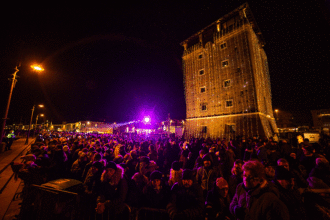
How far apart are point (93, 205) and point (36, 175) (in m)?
2.73

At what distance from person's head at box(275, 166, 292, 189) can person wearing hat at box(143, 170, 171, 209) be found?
6.79ft

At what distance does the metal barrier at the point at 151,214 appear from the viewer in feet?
9.36

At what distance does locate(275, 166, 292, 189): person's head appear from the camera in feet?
7.57

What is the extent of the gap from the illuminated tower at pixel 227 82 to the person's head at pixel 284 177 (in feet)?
60.8

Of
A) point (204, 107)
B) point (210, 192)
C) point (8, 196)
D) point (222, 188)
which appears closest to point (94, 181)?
point (210, 192)

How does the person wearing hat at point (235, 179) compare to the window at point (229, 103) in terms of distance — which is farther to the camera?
the window at point (229, 103)

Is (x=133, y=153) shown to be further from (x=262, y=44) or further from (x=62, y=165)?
(x=262, y=44)

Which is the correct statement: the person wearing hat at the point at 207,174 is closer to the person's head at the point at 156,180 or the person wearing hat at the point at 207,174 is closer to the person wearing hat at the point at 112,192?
the person's head at the point at 156,180

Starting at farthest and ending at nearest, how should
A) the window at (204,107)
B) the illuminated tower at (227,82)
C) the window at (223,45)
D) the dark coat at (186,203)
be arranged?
the window at (204,107) → the window at (223,45) → the illuminated tower at (227,82) → the dark coat at (186,203)

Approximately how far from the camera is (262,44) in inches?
1126

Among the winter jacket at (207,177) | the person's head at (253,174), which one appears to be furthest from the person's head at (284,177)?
the winter jacket at (207,177)

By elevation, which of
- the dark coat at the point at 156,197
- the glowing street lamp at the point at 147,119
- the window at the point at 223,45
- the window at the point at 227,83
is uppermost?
the window at the point at 223,45

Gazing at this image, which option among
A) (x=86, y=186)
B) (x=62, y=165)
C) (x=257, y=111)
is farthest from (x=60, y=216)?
(x=257, y=111)

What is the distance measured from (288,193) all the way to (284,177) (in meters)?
0.31
